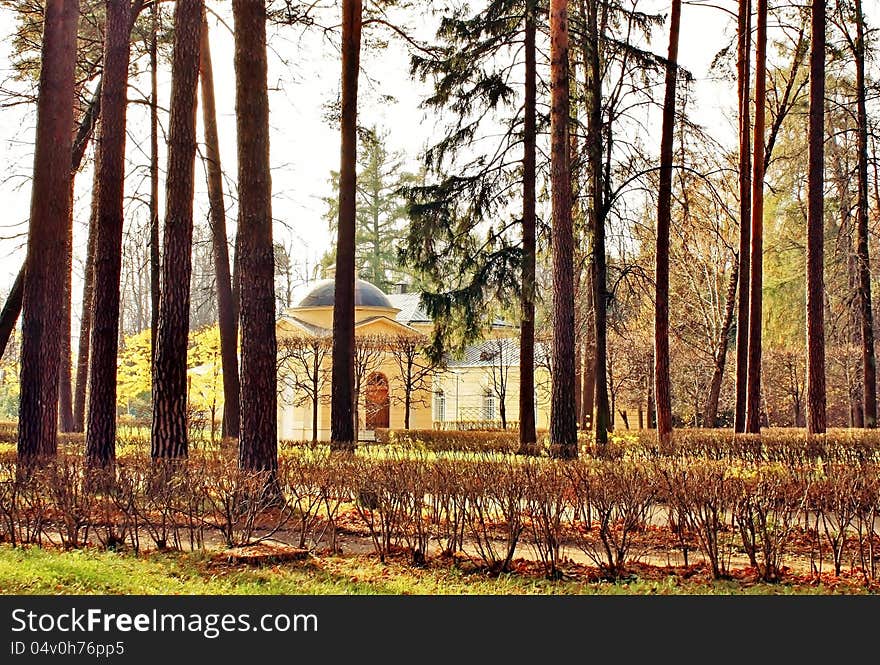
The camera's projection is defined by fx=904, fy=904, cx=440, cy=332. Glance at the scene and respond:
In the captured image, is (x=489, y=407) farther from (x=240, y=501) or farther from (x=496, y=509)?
(x=240, y=501)

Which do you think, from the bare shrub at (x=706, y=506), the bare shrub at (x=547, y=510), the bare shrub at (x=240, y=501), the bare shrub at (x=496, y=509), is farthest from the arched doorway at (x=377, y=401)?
the bare shrub at (x=706, y=506)

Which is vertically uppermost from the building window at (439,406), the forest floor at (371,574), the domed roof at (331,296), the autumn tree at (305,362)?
the domed roof at (331,296)

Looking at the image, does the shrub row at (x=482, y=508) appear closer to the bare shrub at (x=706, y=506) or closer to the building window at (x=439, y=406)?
the bare shrub at (x=706, y=506)

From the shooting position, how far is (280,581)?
6797mm

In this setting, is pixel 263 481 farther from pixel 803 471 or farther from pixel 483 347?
pixel 483 347

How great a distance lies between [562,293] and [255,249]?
5.20m

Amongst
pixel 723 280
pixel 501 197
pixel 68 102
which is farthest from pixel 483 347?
pixel 68 102

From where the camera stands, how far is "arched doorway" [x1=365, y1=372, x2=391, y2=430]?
3522cm

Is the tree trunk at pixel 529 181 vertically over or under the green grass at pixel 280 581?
over

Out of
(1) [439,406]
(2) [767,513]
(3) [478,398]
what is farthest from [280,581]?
(1) [439,406]

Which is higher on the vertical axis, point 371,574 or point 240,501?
point 240,501

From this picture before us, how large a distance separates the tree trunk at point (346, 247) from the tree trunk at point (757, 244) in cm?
816

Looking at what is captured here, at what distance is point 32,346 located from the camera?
11.8 meters

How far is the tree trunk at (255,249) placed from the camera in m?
10.2
